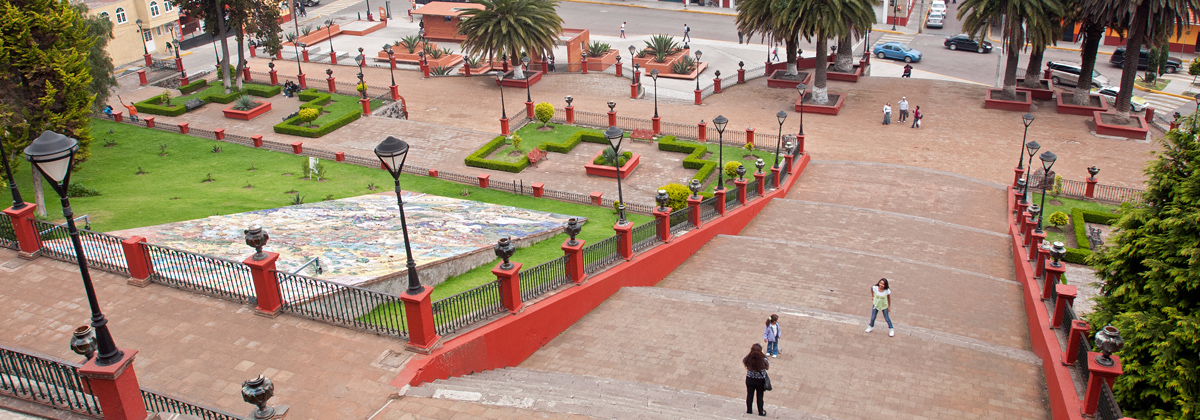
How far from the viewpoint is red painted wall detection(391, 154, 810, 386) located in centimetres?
1302

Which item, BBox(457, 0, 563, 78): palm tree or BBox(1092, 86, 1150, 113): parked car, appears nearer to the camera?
BBox(1092, 86, 1150, 113): parked car

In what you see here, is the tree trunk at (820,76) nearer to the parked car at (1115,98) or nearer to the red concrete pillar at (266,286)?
the parked car at (1115,98)

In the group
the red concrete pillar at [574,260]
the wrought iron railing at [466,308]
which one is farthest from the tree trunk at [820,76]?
the wrought iron railing at [466,308]

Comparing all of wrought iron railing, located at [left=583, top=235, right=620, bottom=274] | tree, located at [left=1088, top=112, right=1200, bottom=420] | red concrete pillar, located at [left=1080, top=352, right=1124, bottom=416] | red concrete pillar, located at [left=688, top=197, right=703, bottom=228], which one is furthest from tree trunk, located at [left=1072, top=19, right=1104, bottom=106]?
red concrete pillar, located at [left=1080, top=352, right=1124, bottom=416]

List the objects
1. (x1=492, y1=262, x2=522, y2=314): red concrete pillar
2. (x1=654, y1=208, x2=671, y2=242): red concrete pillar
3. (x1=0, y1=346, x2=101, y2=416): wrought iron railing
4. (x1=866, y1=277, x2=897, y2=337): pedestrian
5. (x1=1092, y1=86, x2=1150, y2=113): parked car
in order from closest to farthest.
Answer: (x1=0, y1=346, x2=101, y2=416): wrought iron railing → (x1=492, y1=262, x2=522, y2=314): red concrete pillar → (x1=866, y1=277, x2=897, y2=337): pedestrian → (x1=654, y1=208, x2=671, y2=242): red concrete pillar → (x1=1092, y1=86, x2=1150, y2=113): parked car

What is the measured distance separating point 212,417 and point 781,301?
37.0ft

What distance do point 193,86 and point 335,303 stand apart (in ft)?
101

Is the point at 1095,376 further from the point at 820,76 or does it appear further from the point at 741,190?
the point at 820,76

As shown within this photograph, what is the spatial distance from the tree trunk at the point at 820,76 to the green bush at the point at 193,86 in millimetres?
29456

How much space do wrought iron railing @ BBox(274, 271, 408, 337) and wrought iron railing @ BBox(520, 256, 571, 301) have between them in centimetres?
243

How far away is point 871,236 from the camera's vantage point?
22.5 meters

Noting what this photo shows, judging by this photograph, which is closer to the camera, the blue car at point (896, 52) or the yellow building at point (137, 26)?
the yellow building at point (137, 26)

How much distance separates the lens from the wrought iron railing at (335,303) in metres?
13.6

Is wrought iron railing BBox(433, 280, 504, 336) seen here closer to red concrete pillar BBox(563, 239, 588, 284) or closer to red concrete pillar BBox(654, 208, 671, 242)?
red concrete pillar BBox(563, 239, 588, 284)
